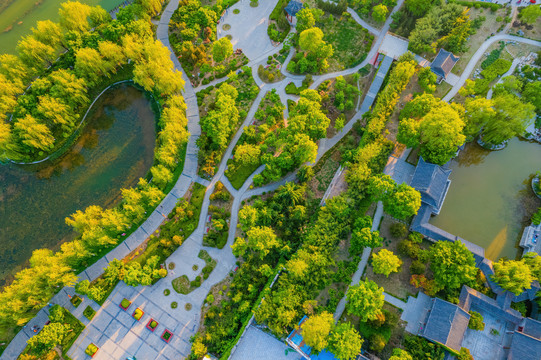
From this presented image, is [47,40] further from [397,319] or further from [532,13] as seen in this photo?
[532,13]

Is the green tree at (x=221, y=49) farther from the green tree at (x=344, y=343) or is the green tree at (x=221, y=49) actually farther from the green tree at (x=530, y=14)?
the green tree at (x=530, y=14)

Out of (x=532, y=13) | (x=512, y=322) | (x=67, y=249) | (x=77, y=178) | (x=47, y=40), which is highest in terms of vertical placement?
(x=532, y=13)

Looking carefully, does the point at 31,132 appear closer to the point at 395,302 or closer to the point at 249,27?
the point at 249,27

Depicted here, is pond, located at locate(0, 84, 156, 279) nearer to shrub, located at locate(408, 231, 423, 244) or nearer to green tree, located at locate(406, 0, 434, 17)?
shrub, located at locate(408, 231, 423, 244)

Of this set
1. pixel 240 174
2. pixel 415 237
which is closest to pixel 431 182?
pixel 415 237

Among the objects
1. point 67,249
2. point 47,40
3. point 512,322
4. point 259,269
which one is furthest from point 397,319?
point 47,40

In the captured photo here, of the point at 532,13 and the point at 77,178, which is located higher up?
the point at 532,13
